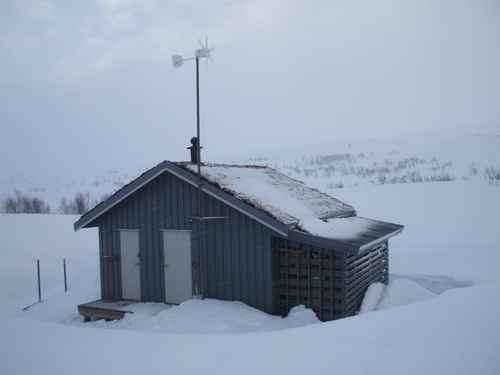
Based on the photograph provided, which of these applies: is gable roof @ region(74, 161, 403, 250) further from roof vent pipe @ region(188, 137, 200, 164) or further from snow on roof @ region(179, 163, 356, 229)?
roof vent pipe @ region(188, 137, 200, 164)

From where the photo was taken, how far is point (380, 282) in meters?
12.0

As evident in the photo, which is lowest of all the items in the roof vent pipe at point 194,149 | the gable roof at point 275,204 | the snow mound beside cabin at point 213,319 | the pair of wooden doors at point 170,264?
the snow mound beside cabin at point 213,319

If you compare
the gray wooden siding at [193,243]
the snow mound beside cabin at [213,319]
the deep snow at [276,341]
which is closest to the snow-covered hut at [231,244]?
the gray wooden siding at [193,243]

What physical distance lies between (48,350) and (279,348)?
276cm

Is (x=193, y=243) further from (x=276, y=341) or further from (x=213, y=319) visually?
(x=276, y=341)

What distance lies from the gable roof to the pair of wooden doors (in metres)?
1.19

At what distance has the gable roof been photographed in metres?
9.17

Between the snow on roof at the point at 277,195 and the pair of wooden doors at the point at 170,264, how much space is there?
5.51 ft

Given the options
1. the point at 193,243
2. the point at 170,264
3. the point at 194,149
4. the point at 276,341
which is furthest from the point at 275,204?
the point at 276,341

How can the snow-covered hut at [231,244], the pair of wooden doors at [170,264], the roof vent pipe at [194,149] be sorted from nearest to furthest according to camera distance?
1. the snow-covered hut at [231,244]
2. the pair of wooden doors at [170,264]
3. the roof vent pipe at [194,149]

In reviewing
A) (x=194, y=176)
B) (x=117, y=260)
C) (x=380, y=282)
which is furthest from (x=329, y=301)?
(x=117, y=260)

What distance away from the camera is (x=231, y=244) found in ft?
32.7

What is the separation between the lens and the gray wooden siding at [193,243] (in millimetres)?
9641

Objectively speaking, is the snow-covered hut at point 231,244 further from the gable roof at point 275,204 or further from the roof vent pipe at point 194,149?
the roof vent pipe at point 194,149
